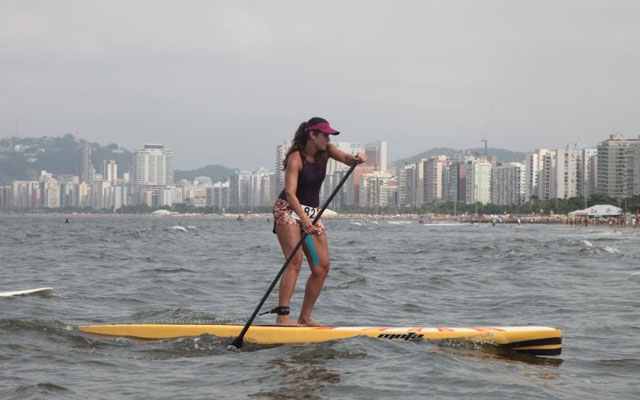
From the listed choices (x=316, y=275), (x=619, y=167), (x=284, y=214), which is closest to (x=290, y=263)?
(x=316, y=275)

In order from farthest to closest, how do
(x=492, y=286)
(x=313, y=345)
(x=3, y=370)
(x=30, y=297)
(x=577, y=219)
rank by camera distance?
(x=577, y=219) → (x=492, y=286) → (x=30, y=297) → (x=313, y=345) → (x=3, y=370)

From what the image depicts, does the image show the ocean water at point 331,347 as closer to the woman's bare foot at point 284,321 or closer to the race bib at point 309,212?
the woman's bare foot at point 284,321

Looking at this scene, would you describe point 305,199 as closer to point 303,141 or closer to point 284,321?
point 303,141

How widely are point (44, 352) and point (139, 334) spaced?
3.37ft

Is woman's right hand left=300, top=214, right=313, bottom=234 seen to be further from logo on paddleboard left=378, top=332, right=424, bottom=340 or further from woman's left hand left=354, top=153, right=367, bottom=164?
logo on paddleboard left=378, top=332, right=424, bottom=340

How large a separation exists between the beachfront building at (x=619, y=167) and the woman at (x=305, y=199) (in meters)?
185

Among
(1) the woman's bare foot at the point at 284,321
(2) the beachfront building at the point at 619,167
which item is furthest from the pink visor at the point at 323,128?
(2) the beachfront building at the point at 619,167

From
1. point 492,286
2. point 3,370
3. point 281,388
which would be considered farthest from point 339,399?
point 492,286

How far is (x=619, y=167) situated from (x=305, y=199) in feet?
636

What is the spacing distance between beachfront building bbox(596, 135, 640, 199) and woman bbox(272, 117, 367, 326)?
18548 centimetres

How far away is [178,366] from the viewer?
21.5ft

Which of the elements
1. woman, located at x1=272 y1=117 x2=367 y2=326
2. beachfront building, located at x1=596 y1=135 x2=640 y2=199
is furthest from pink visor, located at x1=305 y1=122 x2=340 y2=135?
beachfront building, located at x1=596 y1=135 x2=640 y2=199

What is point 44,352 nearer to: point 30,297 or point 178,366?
point 178,366

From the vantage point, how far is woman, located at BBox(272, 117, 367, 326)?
24.6 feet
